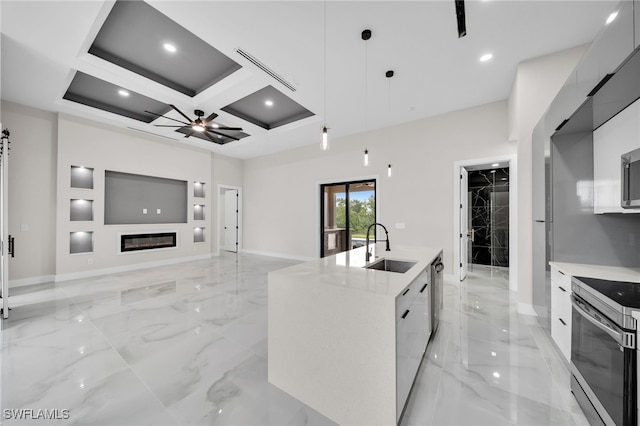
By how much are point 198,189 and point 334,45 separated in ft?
19.7

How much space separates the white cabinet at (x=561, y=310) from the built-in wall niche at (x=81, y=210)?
25.6 feet

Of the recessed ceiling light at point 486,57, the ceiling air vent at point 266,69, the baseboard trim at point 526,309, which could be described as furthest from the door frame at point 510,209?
the ceiling air vent at point 266,69

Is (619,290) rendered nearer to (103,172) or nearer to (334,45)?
(334,45)

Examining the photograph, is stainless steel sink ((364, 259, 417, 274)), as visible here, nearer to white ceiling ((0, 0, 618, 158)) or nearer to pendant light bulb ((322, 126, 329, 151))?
Answer: pendant light bulb ((322, 126, 329, 151))

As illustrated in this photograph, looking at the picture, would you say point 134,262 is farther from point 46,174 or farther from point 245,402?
point 245,402

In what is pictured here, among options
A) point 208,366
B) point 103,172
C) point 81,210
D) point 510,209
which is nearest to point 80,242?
point 81,210

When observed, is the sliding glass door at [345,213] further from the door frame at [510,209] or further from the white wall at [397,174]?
the door frame at [510,209]

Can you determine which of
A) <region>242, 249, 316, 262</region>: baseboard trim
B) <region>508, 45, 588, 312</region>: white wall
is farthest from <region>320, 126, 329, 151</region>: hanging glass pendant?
<region>242, 249, 316, 262</region>: baseboard trim

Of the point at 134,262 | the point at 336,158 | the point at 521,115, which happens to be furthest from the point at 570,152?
the point at 134,262

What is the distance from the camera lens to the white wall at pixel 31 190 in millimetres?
4254

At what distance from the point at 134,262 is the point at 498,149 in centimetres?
815

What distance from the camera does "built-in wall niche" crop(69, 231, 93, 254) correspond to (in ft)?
16.2

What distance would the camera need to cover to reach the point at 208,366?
2.02m

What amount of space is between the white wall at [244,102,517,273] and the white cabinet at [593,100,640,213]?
2066 mm
